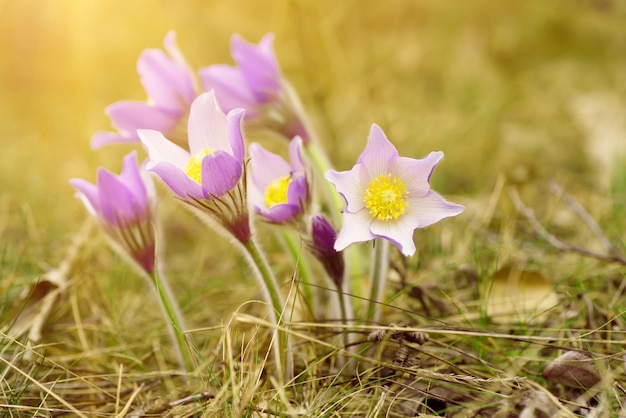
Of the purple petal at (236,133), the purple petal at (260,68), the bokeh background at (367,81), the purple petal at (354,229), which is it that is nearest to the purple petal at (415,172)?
the purple petal at (354,229)

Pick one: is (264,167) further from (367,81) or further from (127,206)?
(367,81)

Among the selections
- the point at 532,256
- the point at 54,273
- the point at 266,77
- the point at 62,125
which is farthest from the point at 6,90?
the point at 532,256

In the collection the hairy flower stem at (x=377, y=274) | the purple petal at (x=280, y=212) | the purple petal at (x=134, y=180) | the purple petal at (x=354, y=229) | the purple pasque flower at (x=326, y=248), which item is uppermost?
the purple petal at (x=134, y=180)

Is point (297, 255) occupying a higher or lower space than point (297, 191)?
lower

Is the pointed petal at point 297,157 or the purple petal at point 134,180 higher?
the purple petal at point 134,180

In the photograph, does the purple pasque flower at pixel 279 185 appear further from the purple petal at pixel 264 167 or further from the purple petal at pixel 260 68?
the purple petal at pixel 260 68

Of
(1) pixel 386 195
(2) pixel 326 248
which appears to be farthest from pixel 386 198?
(2) pixel 326 248

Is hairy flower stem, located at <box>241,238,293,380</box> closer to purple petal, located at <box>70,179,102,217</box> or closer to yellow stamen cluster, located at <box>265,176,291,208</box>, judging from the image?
yellow stamen cluster, located at <box>265,176,291,208</box>
